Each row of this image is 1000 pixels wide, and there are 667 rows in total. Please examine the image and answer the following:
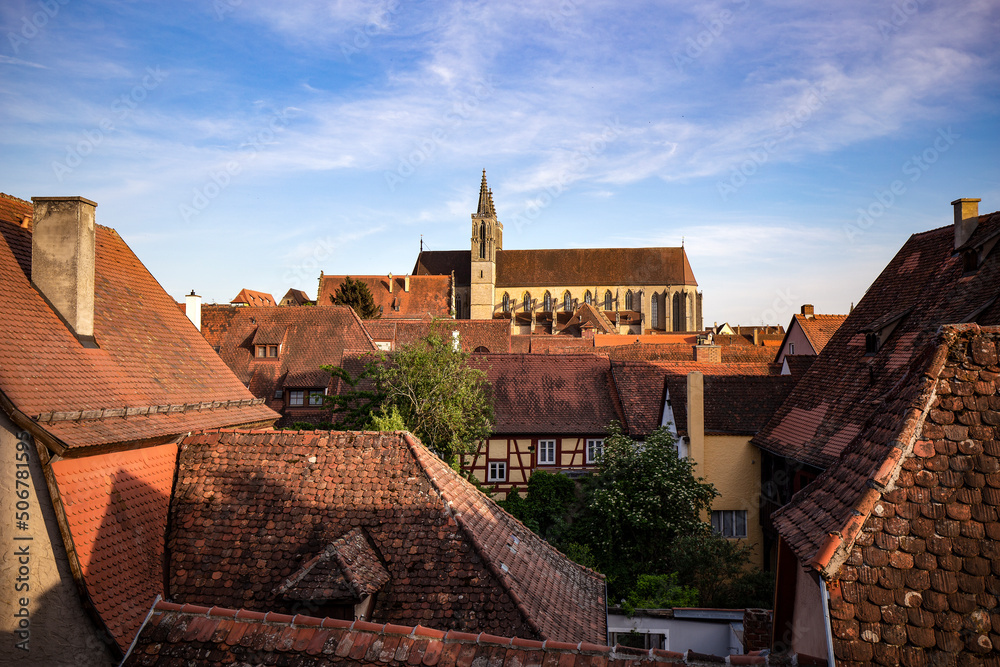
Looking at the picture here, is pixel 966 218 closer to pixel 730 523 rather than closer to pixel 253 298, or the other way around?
pixel 730 523

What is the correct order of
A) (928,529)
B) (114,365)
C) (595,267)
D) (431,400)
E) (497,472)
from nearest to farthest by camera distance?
1. (928,529)
2. (114,365)
3. (431,400)
4. (497,472)
5. (595,267)

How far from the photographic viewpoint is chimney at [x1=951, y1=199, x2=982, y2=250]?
586 inches

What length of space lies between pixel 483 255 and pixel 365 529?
88.2 metres

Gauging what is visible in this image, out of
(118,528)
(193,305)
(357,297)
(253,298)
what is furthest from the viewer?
(253,298)

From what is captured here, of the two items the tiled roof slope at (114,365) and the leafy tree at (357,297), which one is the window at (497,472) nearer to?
the tiled roof slope at (114,365)

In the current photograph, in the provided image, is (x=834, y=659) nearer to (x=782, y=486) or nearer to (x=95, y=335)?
(x=95, y=335)

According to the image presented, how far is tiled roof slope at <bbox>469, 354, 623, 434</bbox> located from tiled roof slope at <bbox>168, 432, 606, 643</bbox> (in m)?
16.0

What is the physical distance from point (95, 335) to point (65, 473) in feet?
10.3

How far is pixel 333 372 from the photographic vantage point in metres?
25.0

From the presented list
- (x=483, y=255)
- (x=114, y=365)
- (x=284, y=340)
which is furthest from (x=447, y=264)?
(x=114, y=365)

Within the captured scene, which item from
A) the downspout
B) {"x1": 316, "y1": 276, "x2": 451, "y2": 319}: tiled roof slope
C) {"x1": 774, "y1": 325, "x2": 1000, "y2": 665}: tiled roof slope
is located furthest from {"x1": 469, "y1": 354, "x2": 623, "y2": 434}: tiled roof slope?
{"x1": 316, "y1": 276, "x2": 451, "y2": 319}: tiled roof slope

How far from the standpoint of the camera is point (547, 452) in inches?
1019

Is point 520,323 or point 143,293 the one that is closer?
point 143,293

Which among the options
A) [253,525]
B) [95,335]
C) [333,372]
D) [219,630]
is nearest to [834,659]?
[219,630]
